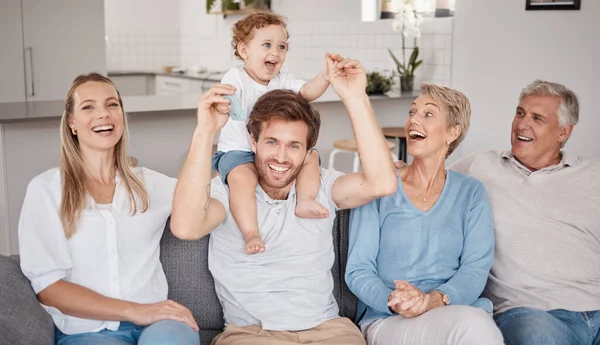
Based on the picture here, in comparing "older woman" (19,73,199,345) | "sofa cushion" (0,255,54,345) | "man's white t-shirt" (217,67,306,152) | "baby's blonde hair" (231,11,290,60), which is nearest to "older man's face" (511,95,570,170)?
"man's white t-shirt" (217,67,306,152)

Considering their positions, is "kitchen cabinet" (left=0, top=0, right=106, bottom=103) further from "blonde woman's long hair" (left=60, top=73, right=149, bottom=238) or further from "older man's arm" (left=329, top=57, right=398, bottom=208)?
"older man's arm" (left=329, top=57, right=398, bottom=208)

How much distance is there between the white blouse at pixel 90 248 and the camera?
195cm

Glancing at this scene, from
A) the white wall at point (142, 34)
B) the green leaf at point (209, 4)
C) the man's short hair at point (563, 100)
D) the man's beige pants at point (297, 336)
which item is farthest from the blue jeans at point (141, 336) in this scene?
the white wall at point (142, 34)

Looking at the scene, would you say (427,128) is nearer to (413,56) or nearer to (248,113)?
(248,113)

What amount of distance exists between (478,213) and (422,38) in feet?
10.5

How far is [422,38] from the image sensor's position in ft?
17.3

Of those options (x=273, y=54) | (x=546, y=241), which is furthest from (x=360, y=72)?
(x=546, y=241)

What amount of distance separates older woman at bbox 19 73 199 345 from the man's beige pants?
141 millimetres

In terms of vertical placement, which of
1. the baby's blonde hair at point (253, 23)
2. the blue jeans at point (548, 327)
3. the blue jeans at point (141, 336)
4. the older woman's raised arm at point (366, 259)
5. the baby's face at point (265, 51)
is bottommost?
the blue jeans at point (548, 327)

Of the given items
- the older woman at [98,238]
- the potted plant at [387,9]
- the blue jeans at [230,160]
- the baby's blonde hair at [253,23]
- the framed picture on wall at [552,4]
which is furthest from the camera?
the potted plant at [387,9]

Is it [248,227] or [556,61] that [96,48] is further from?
[248,227]

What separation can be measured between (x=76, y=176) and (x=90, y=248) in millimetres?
203

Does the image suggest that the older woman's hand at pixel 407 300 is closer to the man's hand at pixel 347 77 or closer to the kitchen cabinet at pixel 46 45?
the man's hand at pixel 347 77

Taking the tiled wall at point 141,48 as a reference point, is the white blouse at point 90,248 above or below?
below
